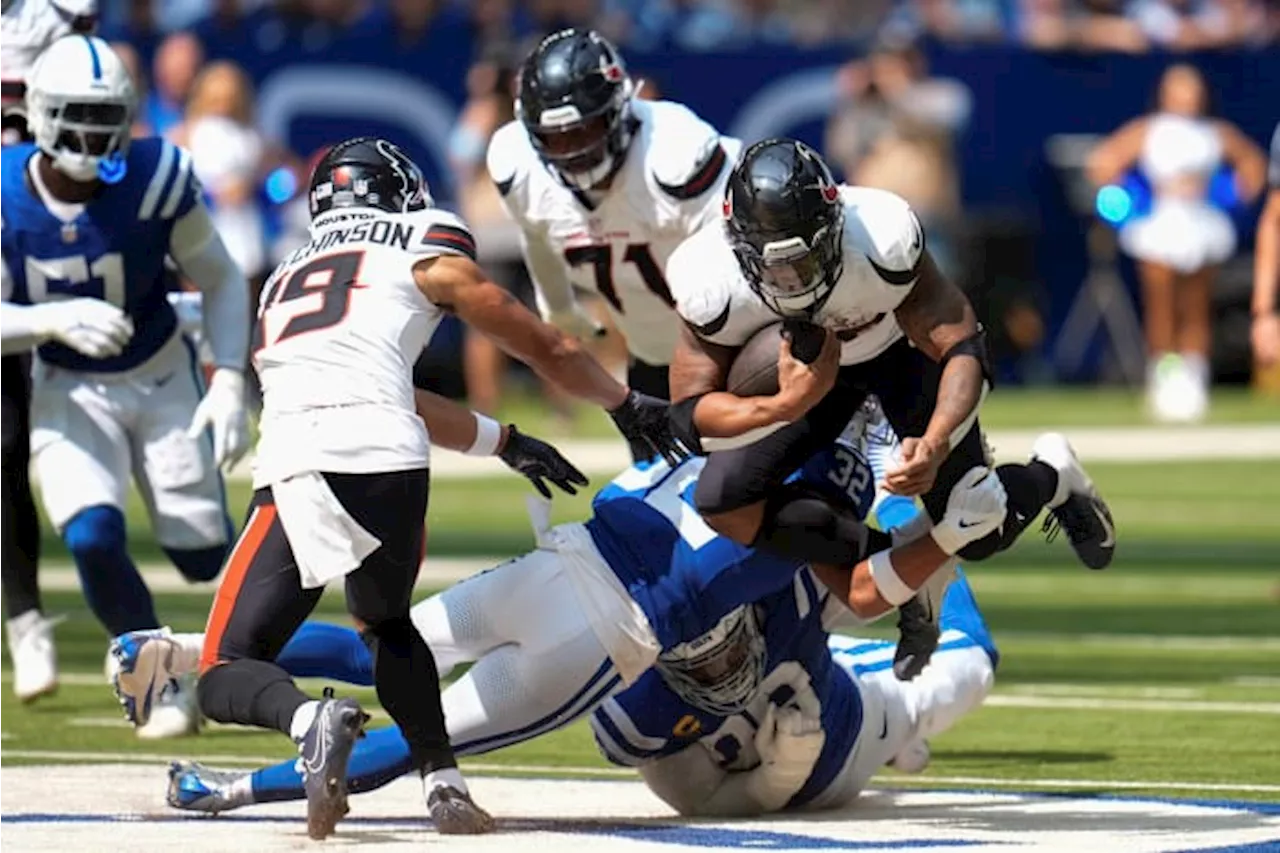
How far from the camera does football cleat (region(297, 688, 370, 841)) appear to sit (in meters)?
6.37

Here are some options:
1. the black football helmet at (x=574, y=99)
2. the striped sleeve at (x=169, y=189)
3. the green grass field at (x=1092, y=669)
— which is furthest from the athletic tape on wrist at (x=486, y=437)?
the striped sleeve at (x=169, y=189)

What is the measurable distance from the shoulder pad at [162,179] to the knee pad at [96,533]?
0.86 meters

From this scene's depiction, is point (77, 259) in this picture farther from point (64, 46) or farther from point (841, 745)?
point (841, 745)

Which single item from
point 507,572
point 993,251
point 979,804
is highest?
point 507,572

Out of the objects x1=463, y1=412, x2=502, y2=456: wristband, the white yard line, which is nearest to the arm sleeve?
the white yard line

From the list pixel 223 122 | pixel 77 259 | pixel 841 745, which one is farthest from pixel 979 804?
pixel 223 122

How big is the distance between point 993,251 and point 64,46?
14759mm

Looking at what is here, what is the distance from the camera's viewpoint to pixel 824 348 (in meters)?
7.00

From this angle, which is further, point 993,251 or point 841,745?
point 993,251

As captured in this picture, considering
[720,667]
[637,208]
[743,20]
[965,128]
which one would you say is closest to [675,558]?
[720,667]

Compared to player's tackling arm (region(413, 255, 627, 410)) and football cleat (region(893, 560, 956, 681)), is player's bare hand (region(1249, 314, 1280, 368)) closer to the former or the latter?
football cleat (region(893, 560, 956, 681))

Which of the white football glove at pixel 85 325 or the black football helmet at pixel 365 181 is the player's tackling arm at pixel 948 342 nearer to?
the black football helmet at pixel 365 181

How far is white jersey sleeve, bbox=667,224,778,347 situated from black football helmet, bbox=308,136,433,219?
25.0 inches

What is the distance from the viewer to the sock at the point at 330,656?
722 cm
